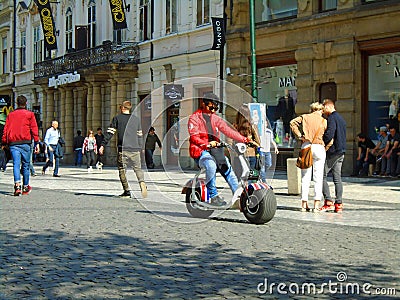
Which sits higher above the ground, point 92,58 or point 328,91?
point 92,58

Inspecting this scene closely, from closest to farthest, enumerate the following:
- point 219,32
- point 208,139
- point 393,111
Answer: point 208,139
point 393,111
point 219,32

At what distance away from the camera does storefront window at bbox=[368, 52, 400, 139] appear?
2342 cm

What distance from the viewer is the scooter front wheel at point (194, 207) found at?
464 inches

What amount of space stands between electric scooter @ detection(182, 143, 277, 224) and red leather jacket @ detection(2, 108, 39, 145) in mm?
5012

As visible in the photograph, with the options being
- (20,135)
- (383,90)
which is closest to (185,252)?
(20,135)

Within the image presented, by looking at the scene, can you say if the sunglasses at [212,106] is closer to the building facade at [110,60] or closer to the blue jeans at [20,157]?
the blue jeans at [20,157]

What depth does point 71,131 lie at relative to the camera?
145ft

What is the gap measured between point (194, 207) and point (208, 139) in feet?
3.58

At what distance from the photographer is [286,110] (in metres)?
27.6

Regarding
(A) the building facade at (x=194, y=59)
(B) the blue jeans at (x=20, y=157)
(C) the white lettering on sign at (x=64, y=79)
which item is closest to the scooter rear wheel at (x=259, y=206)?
(A) the building facade at (x=194, y=59)

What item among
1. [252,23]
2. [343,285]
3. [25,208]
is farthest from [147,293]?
[252,23]

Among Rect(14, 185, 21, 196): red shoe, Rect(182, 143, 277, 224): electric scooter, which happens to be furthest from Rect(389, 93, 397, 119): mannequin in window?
Rect(182, 143, 277, 224): electric scooter

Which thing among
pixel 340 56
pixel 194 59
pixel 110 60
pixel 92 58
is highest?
pixel 92 58

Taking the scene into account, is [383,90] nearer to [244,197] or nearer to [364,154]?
[364,154]
